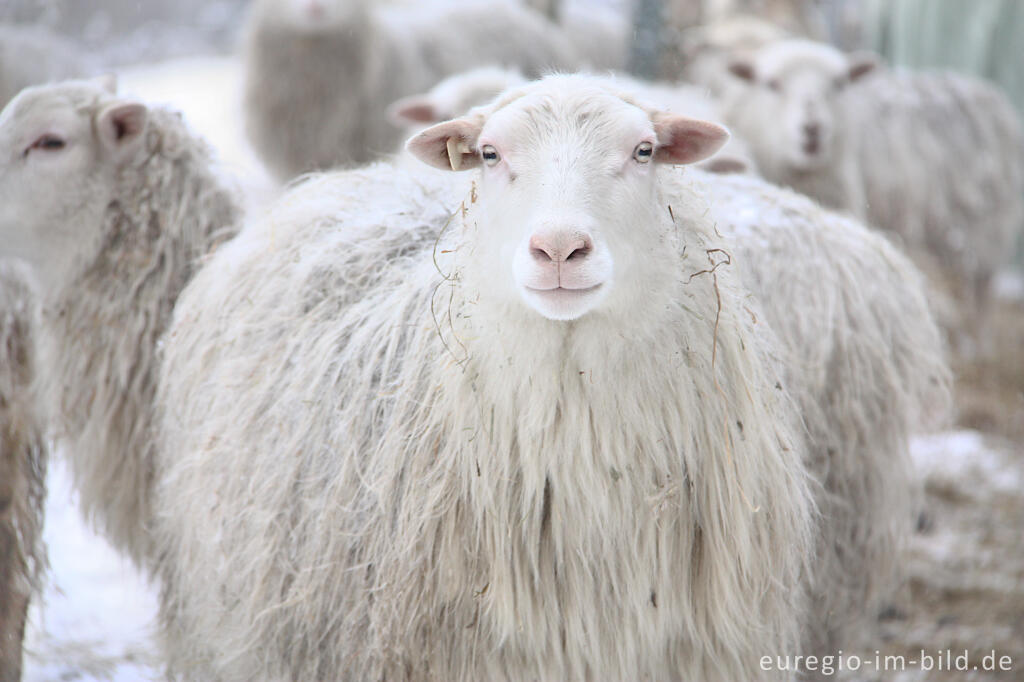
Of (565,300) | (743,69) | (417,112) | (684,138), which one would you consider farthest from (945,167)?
(565,300)

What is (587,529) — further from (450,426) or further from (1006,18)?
(1006,18)

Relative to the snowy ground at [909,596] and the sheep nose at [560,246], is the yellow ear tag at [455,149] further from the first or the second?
the snowy ground at [909,596]

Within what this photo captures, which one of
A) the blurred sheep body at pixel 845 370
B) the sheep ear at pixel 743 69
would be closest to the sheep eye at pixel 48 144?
the blurred sheep body at pixel 845 370

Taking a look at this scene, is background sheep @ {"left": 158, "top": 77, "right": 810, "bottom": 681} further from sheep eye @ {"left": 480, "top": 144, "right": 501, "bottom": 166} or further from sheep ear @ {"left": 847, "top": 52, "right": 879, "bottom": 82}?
sheep ear @ {"left": 847, "top": 52, "right": 879, "bottom": 82}

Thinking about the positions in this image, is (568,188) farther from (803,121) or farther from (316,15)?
(316,15)

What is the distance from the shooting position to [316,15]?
6.39 metres

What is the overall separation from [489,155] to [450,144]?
142mm

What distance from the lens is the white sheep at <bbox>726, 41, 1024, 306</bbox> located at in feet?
18.0

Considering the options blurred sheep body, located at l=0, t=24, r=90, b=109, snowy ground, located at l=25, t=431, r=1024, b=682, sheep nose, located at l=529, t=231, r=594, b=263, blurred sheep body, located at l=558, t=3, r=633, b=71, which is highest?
blurred sheep body, located at l=558, t=3, r=633, b=71

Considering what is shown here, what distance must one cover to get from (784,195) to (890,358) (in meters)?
0.65

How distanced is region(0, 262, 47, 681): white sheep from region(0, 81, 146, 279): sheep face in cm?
23

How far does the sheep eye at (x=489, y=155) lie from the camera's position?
6.87 feet

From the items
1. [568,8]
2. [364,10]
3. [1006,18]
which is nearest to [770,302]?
[364,10]

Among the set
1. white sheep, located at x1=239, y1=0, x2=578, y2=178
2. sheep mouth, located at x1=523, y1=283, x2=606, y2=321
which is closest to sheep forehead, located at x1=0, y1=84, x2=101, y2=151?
sheep mouth, located at x1=523, y1=283, x2=606, y2=321
